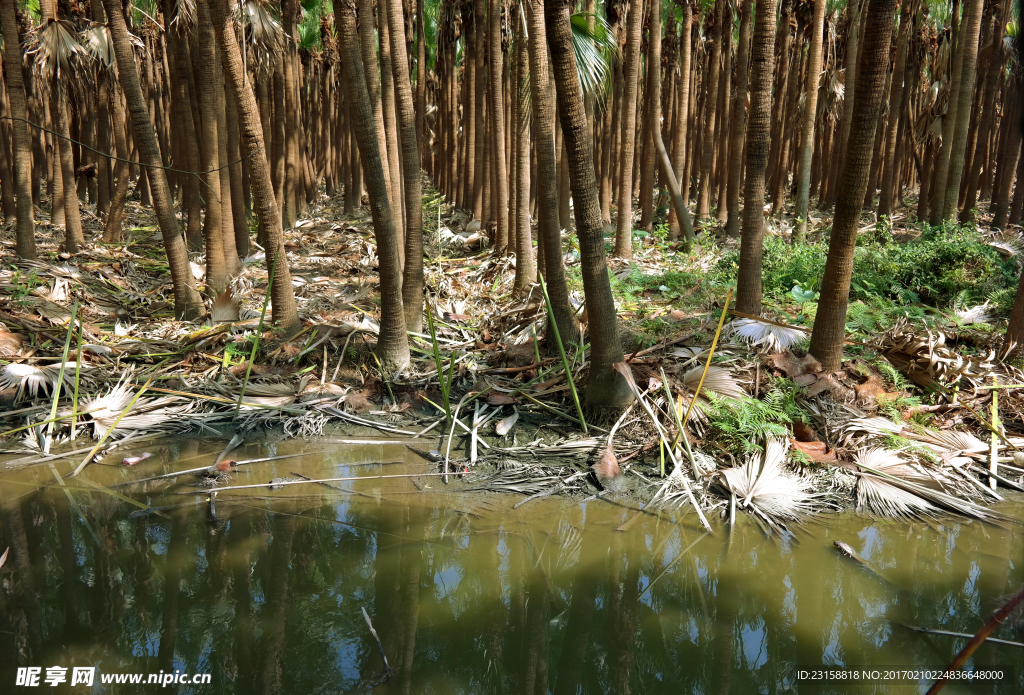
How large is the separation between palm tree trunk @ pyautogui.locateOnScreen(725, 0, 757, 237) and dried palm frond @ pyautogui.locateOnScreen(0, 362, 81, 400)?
9946mm

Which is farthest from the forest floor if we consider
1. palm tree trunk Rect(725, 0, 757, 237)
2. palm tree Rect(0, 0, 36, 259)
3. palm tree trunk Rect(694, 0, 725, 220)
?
palm tree trunk Rect(694, 0, 725, 220)

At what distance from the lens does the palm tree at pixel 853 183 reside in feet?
17.4

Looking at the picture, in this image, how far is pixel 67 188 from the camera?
12.0m

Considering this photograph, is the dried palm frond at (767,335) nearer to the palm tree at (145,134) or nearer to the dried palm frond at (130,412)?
the dried palm frond at (130,412)

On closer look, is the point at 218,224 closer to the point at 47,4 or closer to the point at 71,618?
the point at 47,4

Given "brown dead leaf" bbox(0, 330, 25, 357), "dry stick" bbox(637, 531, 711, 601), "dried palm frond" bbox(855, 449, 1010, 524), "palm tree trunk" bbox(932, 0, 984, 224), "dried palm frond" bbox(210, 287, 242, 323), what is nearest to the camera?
"dry stick" bbox(637, 531, 711, 601)

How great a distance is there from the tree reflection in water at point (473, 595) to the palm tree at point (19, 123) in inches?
264

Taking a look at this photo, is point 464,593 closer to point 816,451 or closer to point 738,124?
point 816,451

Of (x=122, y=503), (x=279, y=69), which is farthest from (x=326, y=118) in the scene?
(x=122, y=503)

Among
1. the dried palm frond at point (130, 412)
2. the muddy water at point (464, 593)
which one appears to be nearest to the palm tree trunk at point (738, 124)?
the muddy water at point (464, 593)

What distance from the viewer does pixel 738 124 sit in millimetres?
12602

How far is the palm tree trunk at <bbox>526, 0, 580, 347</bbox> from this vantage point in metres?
6.25

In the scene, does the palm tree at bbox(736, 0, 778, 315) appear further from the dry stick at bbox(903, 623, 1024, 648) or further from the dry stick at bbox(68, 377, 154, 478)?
the dry stick at bbox(68, 377, 154, 478)

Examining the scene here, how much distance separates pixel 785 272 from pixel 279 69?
10610 mm
